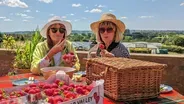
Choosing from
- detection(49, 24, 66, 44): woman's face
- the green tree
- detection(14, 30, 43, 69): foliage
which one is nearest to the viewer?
detection(49, 24, 66, 44): woman's face

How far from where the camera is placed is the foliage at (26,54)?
3682 millimetres

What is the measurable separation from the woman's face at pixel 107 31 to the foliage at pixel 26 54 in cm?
127

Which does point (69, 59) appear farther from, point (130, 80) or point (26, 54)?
point (26, 54)

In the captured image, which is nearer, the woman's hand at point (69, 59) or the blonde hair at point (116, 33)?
the woman's hand at point (69, 59)

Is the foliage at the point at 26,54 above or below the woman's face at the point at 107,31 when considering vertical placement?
below

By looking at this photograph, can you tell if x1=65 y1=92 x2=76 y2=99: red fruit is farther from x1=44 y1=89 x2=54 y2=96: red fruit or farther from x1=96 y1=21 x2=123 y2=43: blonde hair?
x1=96 y1=21 x2=123 y2=43: blonde hair

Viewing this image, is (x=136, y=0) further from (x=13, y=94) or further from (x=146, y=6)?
(x=13, y=94)

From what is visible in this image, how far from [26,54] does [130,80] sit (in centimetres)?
251

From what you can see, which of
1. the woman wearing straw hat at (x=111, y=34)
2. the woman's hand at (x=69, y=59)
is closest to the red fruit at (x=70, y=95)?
the woman's hand at (x=69, y=59)

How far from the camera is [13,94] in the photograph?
4.42 ft

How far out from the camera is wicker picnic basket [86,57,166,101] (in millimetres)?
1650

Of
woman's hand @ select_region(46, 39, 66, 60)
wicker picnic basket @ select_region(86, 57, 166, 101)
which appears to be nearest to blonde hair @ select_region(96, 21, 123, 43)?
woman's hand @ select_region(46, 39, 66, 60)

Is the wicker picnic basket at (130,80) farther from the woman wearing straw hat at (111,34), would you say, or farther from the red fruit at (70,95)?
the woman wearing straw hat at (111,34)

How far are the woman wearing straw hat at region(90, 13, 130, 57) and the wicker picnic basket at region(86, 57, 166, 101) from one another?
1001 mm
